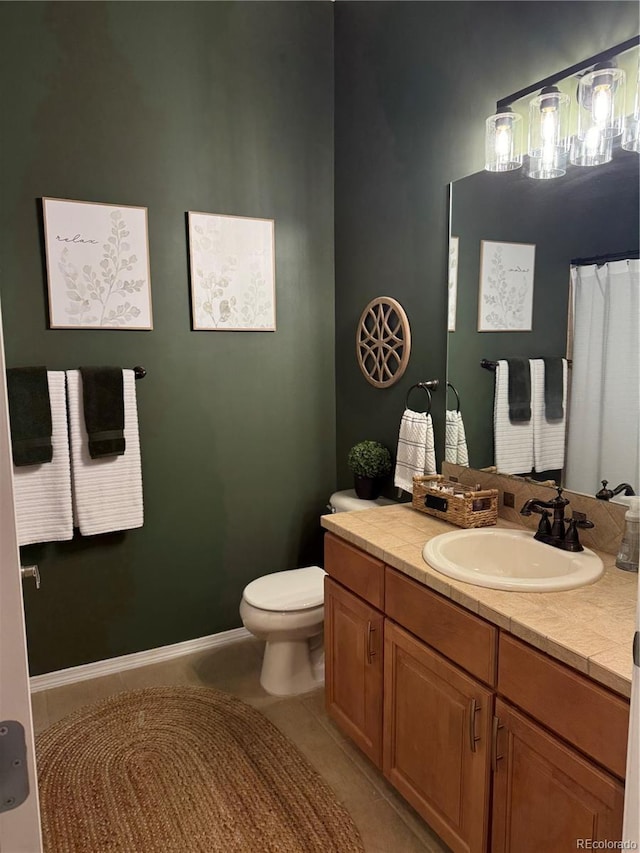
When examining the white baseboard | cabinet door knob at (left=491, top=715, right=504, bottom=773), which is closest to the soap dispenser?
cabinet door knob at (left=491, top=715, right=504, bottom=773)

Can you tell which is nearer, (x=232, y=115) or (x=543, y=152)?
(x=543, y=152)

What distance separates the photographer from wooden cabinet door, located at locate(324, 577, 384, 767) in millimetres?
1884

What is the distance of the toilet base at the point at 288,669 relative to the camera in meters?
2.53

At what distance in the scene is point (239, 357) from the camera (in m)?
2.89

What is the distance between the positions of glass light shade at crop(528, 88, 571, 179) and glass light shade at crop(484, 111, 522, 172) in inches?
2.5

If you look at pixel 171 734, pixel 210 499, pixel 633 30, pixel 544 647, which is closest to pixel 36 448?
pixel 210 499

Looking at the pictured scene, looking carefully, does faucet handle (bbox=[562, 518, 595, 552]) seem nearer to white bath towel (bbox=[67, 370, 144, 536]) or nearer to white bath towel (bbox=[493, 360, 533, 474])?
white bath towel (bbox=[493, 360, 533, 474])

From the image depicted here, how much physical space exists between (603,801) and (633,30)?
187cm

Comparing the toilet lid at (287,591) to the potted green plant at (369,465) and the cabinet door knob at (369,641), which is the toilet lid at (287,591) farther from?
the cabinet door knob at (369,641)

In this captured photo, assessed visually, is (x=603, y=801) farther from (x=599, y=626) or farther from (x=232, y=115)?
(x=232, y=115)

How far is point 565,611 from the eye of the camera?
1.35 metres

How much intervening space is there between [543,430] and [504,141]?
981mm

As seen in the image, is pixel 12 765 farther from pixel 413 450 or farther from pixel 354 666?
pixel 413 450

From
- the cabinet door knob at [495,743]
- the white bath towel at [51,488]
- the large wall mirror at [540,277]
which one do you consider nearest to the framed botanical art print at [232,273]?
the white bath towel at [51,488]
